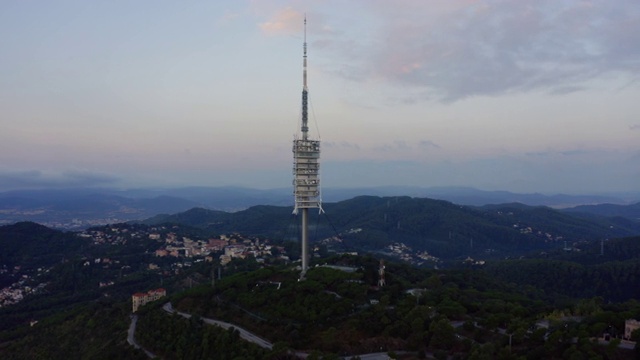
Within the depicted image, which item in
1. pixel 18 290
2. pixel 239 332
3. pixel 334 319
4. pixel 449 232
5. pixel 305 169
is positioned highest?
pixel 305 169

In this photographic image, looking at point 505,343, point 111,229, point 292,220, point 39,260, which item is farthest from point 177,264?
point 292,220

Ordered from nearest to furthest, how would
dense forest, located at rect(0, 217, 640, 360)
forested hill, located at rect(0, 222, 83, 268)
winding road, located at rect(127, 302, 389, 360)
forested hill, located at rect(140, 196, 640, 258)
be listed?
dense forest, located at rect(0, 217, 640, 360)
winding road, located at rect(127, 302, 389, 360)
forested hill, located at rect(0, 222, 83, 268)
forested hill, located at rect(140, 196, 640, 258)

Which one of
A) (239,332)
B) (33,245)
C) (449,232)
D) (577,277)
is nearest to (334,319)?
(239,332)

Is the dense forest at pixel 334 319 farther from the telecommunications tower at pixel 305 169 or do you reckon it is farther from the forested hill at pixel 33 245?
the forested hill at pixel 33 245

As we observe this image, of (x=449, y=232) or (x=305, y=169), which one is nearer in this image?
(x=305, y=169)

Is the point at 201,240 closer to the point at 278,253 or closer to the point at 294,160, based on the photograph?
the point at 278,253

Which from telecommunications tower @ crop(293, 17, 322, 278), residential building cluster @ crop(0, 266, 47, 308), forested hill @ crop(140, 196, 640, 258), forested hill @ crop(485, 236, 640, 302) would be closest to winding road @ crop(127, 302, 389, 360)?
telecommunications tower @ crop(293, 17, 322, 278)

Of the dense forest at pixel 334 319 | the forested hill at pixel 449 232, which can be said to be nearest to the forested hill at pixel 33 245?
the dense forest at pixel 334 319

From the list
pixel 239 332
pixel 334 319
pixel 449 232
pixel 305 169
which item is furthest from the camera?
pixel 449 232

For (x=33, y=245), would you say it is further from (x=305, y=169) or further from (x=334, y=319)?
(x=334, y=319)

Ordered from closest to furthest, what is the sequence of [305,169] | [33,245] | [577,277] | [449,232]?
[305,169]
[577,277]
[33,245]
[449,232]

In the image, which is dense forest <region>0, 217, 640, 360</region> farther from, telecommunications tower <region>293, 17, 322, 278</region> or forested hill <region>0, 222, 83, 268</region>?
forested hill <region>0, 222, 83, 268</region>
